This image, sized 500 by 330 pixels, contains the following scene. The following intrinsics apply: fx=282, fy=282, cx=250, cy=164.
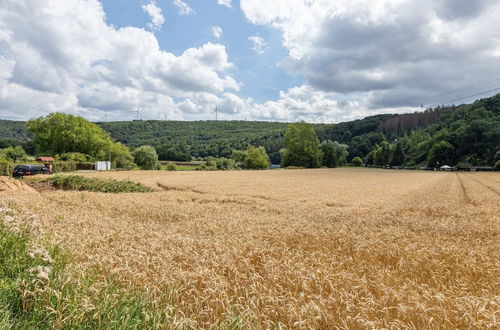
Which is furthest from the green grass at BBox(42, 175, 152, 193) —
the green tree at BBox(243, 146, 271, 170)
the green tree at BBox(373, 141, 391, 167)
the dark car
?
the green tree at BBox(373, 141, 391, 167)

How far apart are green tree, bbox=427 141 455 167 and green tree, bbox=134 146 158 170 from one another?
114940mm

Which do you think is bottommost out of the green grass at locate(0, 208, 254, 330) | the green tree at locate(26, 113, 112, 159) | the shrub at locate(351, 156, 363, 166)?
the shrub at locate(351, 156, 363, 166)

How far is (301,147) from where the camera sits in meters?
92.2

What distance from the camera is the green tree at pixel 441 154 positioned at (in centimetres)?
12069

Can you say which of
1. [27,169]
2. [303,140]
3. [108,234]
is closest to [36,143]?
[27,169]

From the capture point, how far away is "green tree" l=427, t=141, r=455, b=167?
121 m

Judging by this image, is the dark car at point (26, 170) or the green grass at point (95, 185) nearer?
the green grass at point (95, 185)

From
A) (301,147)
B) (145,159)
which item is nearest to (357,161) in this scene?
(301,147)

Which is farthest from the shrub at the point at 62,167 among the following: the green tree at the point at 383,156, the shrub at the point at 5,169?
the green tree at the point at 383,156

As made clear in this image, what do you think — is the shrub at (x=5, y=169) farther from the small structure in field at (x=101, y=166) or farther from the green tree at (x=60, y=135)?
the green tree at (x=60, y=135)

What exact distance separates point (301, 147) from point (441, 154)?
7166 cm

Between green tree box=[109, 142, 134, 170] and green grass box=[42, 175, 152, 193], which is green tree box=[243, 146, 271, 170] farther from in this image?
green grass box=[42, 175, 152, 193]

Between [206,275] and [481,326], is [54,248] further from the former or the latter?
[481,326]

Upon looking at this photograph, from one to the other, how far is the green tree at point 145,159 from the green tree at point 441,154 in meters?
115
